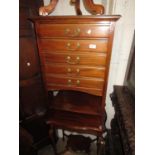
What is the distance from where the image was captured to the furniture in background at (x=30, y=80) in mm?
1100

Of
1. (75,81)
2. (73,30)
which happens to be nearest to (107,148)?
(75,81)

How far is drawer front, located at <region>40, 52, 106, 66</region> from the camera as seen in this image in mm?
931

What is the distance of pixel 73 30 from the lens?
898 mm

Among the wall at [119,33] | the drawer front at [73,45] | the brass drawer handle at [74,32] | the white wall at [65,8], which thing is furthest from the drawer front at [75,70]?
the white wall at [65,8]

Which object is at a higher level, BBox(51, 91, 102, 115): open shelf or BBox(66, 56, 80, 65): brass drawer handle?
BBox(66, 56, 80, 65): brass drawer handle

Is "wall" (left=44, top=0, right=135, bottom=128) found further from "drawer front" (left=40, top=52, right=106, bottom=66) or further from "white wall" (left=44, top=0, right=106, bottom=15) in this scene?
"drawer front" (left=40, top=52, right=106, bottom=66)

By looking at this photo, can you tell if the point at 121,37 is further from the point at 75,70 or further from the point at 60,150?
the point at 60,150

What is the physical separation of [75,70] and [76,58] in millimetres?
98

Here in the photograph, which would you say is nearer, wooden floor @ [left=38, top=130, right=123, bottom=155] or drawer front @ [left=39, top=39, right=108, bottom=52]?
drawer front @ [left=39, top=39, right=108, bottom=52]

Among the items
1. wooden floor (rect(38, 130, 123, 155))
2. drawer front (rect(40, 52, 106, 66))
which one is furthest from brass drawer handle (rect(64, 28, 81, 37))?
wooden floor (rect(38, 130, 123, 155))

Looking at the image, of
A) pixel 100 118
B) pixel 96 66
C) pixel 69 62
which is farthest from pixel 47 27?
pixel 100 118
